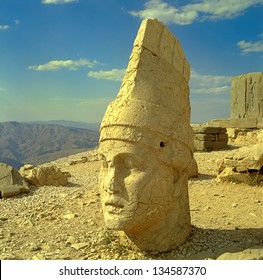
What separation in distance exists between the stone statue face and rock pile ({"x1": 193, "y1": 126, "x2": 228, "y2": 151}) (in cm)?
1091

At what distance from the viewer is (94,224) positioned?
619 cm

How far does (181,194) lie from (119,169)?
3.36ft

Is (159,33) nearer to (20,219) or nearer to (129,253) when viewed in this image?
(129,253)

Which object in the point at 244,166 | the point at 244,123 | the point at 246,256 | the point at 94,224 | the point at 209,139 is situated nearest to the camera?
the point at 246,256

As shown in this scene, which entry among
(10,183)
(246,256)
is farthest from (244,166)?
(10,183)

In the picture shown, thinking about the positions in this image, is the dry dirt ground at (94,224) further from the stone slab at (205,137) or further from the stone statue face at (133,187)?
the stone slab at (205,137)

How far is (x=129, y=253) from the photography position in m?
4.59

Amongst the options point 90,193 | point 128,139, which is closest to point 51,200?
point 90,193

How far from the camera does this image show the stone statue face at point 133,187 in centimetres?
420

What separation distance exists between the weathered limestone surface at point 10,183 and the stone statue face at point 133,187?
16.3ft

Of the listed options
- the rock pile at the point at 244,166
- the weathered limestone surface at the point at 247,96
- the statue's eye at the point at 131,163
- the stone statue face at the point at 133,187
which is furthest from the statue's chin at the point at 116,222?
the weathered limestone surface at the point at 247,96

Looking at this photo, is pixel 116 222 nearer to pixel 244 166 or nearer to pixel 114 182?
pixel 114 182

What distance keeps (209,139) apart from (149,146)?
11290 millimetres

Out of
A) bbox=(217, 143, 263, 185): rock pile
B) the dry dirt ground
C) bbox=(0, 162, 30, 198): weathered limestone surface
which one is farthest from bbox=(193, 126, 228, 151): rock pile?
bbox=(0, 162, 30, 198): weathered limestone surface
